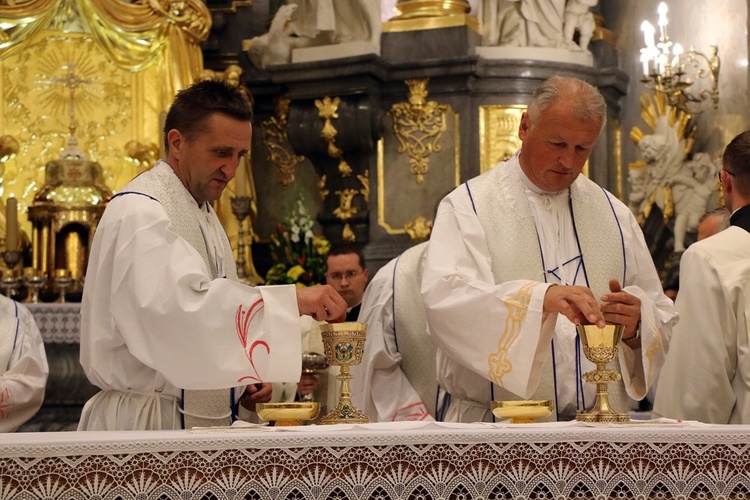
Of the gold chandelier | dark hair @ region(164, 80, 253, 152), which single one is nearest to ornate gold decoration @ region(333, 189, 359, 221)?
the gold chandelier

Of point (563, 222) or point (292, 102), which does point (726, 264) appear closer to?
point (563, 222)

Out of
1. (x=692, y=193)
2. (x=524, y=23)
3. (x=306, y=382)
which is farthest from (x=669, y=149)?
(x=306, y=382)

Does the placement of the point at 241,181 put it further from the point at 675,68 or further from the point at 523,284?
the point at 523,284

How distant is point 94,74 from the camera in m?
10.6

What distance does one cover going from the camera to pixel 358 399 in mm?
5574

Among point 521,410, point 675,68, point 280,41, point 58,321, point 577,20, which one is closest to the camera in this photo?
point 521,410

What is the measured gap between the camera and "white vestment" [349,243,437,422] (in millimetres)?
5504

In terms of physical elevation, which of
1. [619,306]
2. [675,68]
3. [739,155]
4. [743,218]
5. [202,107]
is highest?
[675,68]

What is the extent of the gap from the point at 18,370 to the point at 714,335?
2.72 m

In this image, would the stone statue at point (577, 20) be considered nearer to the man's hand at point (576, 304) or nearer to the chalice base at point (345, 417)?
the man's hand at point (576, 304)

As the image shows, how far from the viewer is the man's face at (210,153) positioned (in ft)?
13.1

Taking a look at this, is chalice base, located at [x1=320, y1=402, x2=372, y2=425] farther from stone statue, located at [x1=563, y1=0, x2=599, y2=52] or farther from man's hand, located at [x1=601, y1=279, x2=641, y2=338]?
stone statue, located at [x1=563, y1=0, x2=599, y2=52]

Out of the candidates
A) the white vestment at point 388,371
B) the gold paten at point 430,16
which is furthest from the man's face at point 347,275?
the gold paten at point 430,16

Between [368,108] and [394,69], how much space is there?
15.8 inches
